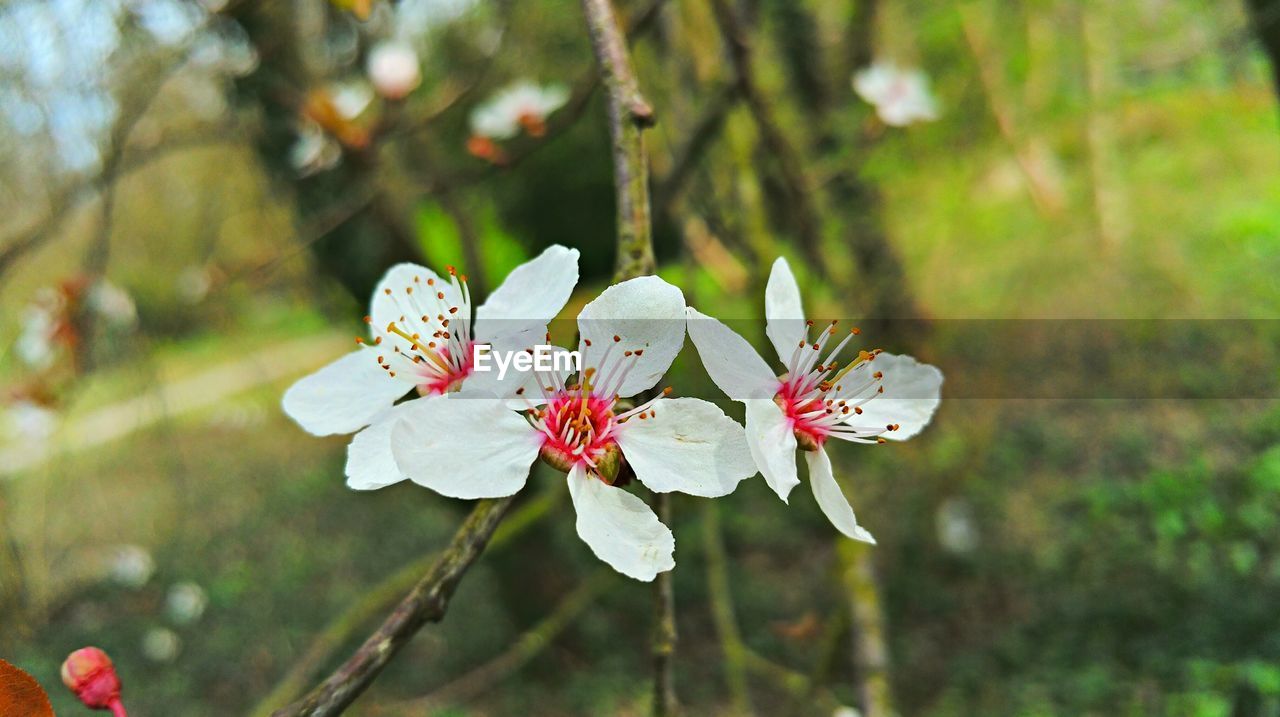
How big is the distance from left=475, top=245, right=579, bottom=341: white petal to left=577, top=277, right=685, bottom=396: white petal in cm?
3

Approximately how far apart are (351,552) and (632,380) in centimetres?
395

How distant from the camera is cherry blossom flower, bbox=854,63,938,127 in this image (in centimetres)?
235

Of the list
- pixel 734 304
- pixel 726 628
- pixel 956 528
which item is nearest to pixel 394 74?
pixel 726 628

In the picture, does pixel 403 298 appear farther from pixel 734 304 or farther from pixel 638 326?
pixel 734 304

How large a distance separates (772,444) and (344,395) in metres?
0.36

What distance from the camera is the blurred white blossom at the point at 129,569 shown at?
4.06 m

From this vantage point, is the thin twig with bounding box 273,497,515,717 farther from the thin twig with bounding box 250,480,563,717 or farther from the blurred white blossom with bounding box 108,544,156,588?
the blurred white blossom with bounding box 108,544,156,588

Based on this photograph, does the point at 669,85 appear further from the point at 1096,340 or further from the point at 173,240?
the point at 173,240

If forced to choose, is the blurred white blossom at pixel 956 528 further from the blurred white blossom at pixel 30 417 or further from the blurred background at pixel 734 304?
the blurred white blossom at pixel 30 417

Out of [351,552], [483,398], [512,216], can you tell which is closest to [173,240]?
[512,216]

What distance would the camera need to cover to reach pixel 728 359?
23.4 inches

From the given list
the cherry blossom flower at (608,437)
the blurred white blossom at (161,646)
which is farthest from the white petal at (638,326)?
the blurred white blossom at (161,646)

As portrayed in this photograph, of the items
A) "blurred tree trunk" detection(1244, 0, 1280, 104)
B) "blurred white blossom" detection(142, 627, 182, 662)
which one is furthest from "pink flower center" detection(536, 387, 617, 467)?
"blurred white blossom" detection(142, 627, 182, 662)

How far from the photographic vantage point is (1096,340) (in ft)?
13.1
